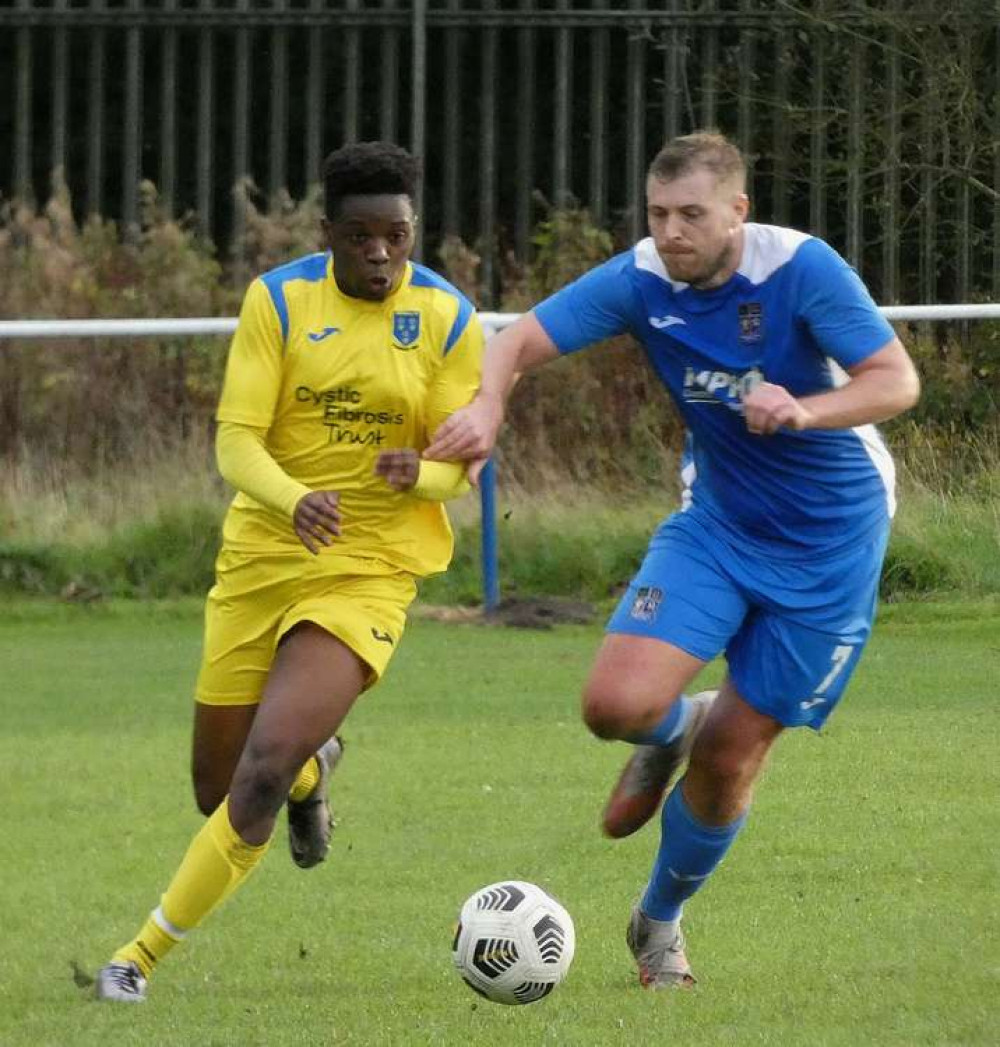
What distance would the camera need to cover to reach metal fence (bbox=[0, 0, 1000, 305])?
597 inches

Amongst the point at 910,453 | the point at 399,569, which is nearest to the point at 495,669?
the point at 910,453

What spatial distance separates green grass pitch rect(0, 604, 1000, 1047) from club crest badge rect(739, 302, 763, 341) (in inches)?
64.3

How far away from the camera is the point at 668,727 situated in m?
6.66

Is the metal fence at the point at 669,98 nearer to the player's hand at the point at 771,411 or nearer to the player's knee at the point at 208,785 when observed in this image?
the player's knee at the point at 208,785

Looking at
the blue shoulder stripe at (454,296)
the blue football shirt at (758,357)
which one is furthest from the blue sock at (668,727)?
the blue shoulder stripe at (454,296)

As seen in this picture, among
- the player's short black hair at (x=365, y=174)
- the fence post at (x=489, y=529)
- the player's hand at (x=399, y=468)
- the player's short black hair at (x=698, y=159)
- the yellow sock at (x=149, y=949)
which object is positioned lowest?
the fence post at (x=489, y=529)

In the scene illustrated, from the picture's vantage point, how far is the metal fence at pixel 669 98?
1516 centimetres

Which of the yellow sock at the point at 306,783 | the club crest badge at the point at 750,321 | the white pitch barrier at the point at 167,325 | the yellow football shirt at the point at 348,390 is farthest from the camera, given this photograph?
the white pitch barrier at the point at 167,325

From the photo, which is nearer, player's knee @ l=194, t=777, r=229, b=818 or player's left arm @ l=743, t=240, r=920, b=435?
player's left arm @ l=743, t=240, r=920, b=435

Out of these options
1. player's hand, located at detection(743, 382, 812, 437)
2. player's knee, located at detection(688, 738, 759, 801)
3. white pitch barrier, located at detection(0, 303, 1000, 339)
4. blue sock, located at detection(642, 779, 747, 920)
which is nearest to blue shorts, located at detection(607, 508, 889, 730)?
player's knee, located at detection(688, 738, 759, 801)

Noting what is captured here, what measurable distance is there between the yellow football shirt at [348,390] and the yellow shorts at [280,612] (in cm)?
4

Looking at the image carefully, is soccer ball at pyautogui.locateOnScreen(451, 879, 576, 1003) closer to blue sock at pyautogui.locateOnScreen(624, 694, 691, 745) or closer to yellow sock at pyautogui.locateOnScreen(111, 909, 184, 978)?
blue sock at pyautogui.locateOnScreen(624, 694, 691, 745)

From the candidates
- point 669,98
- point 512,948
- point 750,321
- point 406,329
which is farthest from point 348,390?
point 669,98

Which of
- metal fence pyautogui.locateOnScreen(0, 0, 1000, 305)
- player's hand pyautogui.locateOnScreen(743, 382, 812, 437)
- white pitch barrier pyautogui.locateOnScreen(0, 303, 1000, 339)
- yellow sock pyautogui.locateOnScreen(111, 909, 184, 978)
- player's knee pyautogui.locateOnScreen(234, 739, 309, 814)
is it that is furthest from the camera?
metal fence pyautogui.locateOnScreen(0, 0, 1000, 305)
